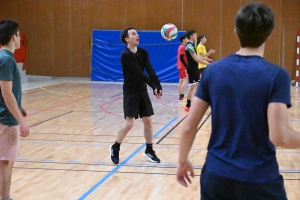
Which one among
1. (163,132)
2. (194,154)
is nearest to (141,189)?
(194,154)

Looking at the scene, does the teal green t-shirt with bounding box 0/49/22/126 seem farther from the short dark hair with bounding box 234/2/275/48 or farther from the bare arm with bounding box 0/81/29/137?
the short dark hair with bounding box 234/2/275/48

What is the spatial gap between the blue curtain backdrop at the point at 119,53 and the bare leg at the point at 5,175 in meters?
13.5

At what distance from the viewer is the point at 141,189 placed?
541 centimetres

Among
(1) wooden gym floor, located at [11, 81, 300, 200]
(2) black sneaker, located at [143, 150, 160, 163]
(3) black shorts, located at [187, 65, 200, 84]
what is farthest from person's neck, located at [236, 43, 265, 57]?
(3) black shorts, located at [187, 65, 200, 84]

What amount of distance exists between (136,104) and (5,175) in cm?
221

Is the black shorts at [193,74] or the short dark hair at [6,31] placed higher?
the short dark hair at [6,31]

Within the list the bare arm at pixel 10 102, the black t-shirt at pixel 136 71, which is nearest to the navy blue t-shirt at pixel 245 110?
the bare arm at pixel 10 102

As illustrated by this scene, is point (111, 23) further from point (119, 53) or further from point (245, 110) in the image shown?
point (245, 110)

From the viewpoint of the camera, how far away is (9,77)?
4.18 metres

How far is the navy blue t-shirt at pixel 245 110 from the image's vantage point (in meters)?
2.12

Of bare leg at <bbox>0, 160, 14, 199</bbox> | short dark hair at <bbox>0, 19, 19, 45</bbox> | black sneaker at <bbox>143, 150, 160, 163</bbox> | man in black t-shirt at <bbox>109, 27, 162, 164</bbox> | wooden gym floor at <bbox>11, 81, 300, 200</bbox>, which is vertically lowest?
wooden gym floor at <bbox>11, 81, 300, 200</bbox>

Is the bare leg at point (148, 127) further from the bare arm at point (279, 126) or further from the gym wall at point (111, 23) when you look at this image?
the gym wall at point (111, 23)

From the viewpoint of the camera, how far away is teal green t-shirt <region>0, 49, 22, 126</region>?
418cm

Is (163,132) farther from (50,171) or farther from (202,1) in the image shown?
(202,1)
